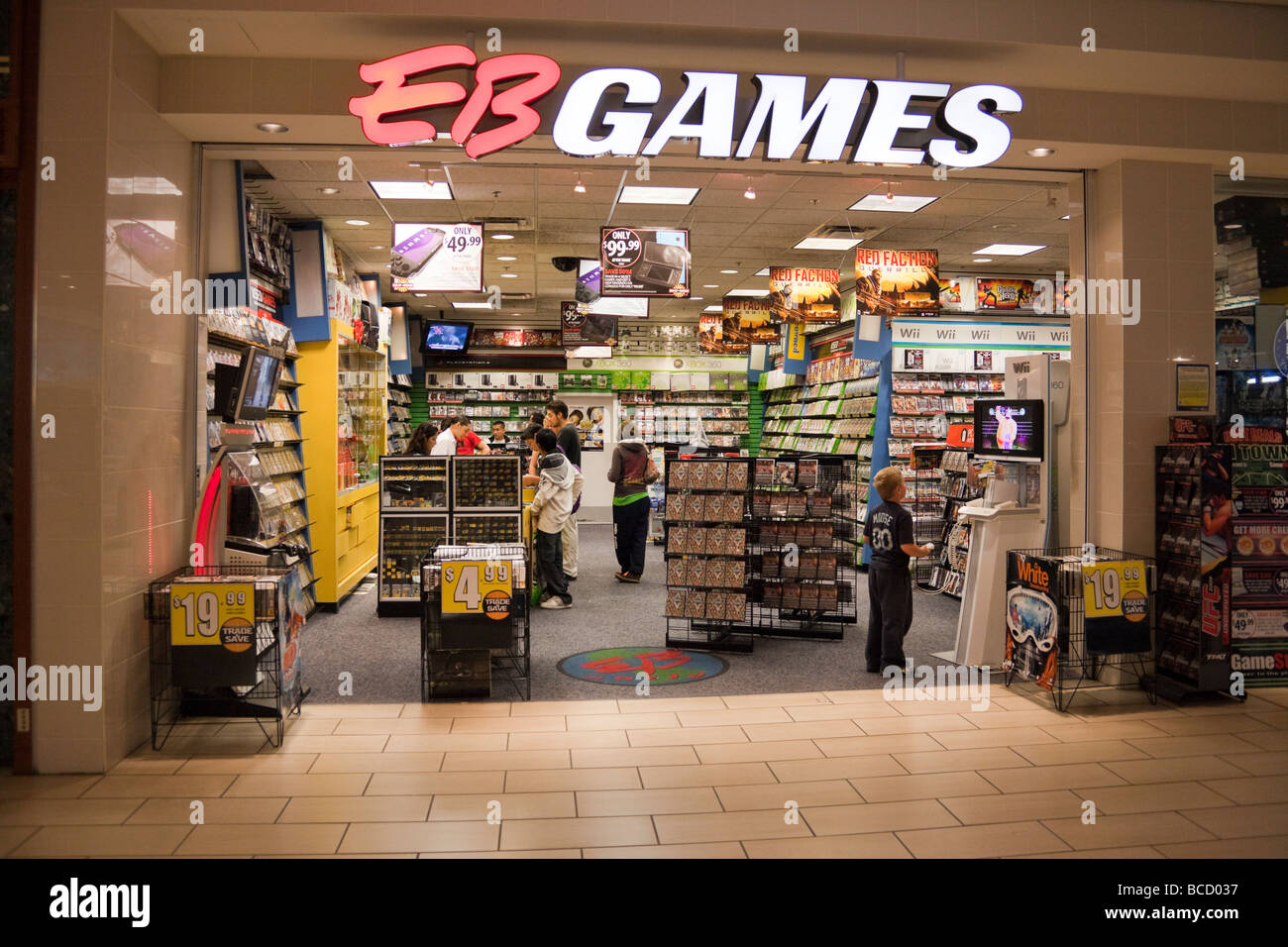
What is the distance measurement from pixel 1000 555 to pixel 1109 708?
119cm

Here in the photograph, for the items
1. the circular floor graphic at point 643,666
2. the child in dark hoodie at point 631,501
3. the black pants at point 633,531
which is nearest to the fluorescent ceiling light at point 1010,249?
the child in dark hoodie at point 631,501

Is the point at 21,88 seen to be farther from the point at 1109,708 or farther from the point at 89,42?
the point at 1109,708

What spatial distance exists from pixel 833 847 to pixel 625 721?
1.79 meters

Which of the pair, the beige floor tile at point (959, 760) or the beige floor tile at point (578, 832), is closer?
the beige floor tile at point (578, 832)

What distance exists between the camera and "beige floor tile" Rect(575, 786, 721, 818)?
3.72 meters

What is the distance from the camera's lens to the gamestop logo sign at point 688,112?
14.7 feet

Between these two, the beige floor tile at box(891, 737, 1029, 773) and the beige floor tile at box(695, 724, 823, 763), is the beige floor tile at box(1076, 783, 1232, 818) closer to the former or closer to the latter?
the beige floor tile at box(891, 737, 1029, 773)

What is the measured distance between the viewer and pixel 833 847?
11.1 feet

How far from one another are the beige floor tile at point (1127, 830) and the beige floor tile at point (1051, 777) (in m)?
0.35

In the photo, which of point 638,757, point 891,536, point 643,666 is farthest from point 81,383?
point 891,536

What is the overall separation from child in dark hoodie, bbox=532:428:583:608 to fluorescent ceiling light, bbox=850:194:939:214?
3527 mm

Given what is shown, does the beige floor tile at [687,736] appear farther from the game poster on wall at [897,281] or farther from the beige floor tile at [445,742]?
the game poster on wall at [897,281]

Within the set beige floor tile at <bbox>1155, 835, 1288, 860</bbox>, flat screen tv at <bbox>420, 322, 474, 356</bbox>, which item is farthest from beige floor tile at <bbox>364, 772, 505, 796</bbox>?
flat screen tv at <bbox>420, 322, 474, 356</bbox>
